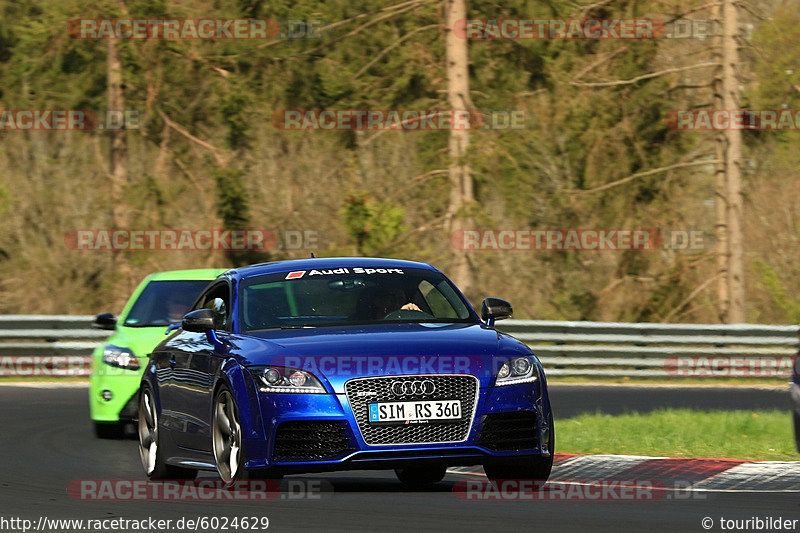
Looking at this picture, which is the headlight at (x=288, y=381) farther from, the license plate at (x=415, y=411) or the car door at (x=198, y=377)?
the car door at (x=198, y=377)

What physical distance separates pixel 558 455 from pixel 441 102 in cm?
1866

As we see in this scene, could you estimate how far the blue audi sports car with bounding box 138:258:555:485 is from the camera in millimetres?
9648

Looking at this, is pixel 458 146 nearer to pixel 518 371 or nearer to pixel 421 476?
pixel 421 476

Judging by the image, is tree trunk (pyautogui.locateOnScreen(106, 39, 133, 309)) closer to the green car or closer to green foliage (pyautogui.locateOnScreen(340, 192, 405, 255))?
green foliage (pyautogui.locateOnScreen(340, 192, 405, 255))

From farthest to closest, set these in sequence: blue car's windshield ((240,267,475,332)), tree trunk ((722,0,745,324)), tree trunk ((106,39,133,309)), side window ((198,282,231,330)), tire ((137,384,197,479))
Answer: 1. tree trunk ((106,39,133,309))
2. tree trunk ((722,0,745,324))
3. tire ((137,384,197,479))
4. side window ((198,282,231,330))
5. blue car's windshield ((240,267,475,332))

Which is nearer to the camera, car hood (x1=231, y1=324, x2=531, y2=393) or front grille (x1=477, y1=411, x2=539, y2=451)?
car hood (x1=231, y1=324, x2=531, y2=393)

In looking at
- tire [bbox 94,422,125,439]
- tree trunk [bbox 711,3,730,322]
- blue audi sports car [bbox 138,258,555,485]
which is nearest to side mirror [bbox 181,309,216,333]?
blue audi sports car [bbox 138,258,555,485]

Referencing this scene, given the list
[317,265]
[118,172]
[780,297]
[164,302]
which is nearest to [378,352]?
[317,265]

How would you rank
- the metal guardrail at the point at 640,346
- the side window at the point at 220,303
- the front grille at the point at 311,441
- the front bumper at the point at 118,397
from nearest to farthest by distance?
1. the front grille at the point at 311,441
2. the side window at the point at 220,303
3. the front bumper at the point at 118,397
4. the metal guardrail at the point at 640,346

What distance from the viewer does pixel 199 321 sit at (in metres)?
10.7

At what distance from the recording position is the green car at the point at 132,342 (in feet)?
51.1

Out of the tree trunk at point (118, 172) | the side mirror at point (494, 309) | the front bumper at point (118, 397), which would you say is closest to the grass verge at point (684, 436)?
the side mirror at point (494, 309)

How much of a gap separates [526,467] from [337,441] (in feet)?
4.58

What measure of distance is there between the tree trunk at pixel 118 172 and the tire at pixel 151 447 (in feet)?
70.7
